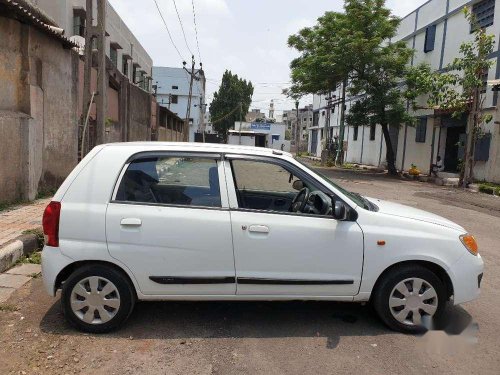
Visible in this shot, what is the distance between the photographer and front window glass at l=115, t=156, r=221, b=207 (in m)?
3.97

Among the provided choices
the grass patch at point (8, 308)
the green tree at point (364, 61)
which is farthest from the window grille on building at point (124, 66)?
the grass patch at point (8, 308)

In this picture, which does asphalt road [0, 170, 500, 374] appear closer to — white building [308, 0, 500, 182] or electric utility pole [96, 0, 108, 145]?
electric utility pole [96, 0, 108, 145]

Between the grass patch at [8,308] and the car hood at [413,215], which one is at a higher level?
the car hood at [413,215]

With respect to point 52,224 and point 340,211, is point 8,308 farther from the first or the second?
point 340,211

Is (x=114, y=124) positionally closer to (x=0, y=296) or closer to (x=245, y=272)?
(x=0, y=296)

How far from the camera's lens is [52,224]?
3822 mm

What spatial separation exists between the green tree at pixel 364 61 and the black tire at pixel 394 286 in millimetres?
20702

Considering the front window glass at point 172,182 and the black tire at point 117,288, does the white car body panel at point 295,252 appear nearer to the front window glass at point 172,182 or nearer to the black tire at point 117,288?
the front window glass at point 172,182

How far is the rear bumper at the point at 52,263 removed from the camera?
3.81m

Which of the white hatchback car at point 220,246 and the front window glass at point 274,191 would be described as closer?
the white hatchback car at point 220,246

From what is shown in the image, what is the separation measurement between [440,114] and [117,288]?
23355mm

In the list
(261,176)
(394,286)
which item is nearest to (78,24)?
(261,176)

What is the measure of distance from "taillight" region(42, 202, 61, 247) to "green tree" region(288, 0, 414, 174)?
21.4 metres

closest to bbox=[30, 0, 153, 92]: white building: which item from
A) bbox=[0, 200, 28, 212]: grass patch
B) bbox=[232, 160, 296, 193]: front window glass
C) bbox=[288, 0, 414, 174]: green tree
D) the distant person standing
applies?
bbox=[0, 200, 28, 212]: grass patch
